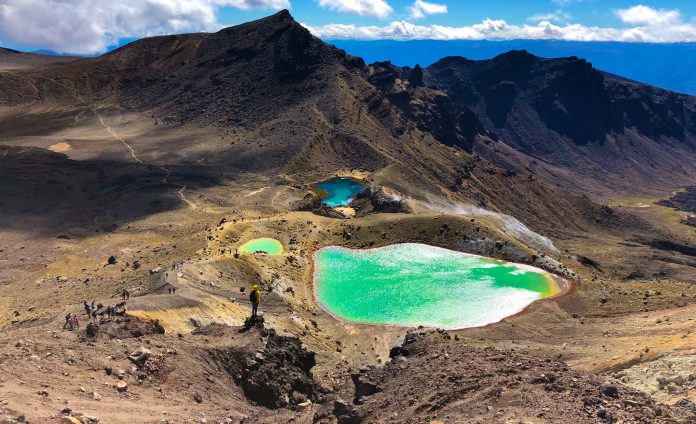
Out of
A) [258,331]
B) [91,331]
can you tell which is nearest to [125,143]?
[258,331]

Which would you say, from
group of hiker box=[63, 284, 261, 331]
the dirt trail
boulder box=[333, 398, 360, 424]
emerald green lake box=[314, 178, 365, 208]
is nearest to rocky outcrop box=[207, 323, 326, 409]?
group of hiker box=[63, 284, 261, 331]

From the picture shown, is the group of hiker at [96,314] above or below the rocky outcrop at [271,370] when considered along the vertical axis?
above

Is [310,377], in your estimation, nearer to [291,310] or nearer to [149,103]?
[291,310]

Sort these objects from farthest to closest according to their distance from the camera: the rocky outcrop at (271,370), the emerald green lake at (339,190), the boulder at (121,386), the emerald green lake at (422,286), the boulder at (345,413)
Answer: the emerald green lake at (339,190) < the emerald green lake at (422,286) < the rocky outcrop at (271,370) < the boulder at (121,386) < the boulder at (345,413)

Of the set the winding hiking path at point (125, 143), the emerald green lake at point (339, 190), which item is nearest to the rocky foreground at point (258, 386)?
the winding hiking path at point (125, 143)

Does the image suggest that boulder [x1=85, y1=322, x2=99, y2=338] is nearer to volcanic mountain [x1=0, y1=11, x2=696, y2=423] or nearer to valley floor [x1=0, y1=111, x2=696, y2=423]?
valley floor [x1=0, y1=111, x2=696, y2=423]

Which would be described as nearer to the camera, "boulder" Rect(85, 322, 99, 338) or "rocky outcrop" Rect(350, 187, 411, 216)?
"boulder" Rect(85, 322, 99, 338)

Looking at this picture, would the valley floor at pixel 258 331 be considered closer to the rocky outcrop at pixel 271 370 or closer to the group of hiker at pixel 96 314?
the rocky outcrop at pixel 271 370
